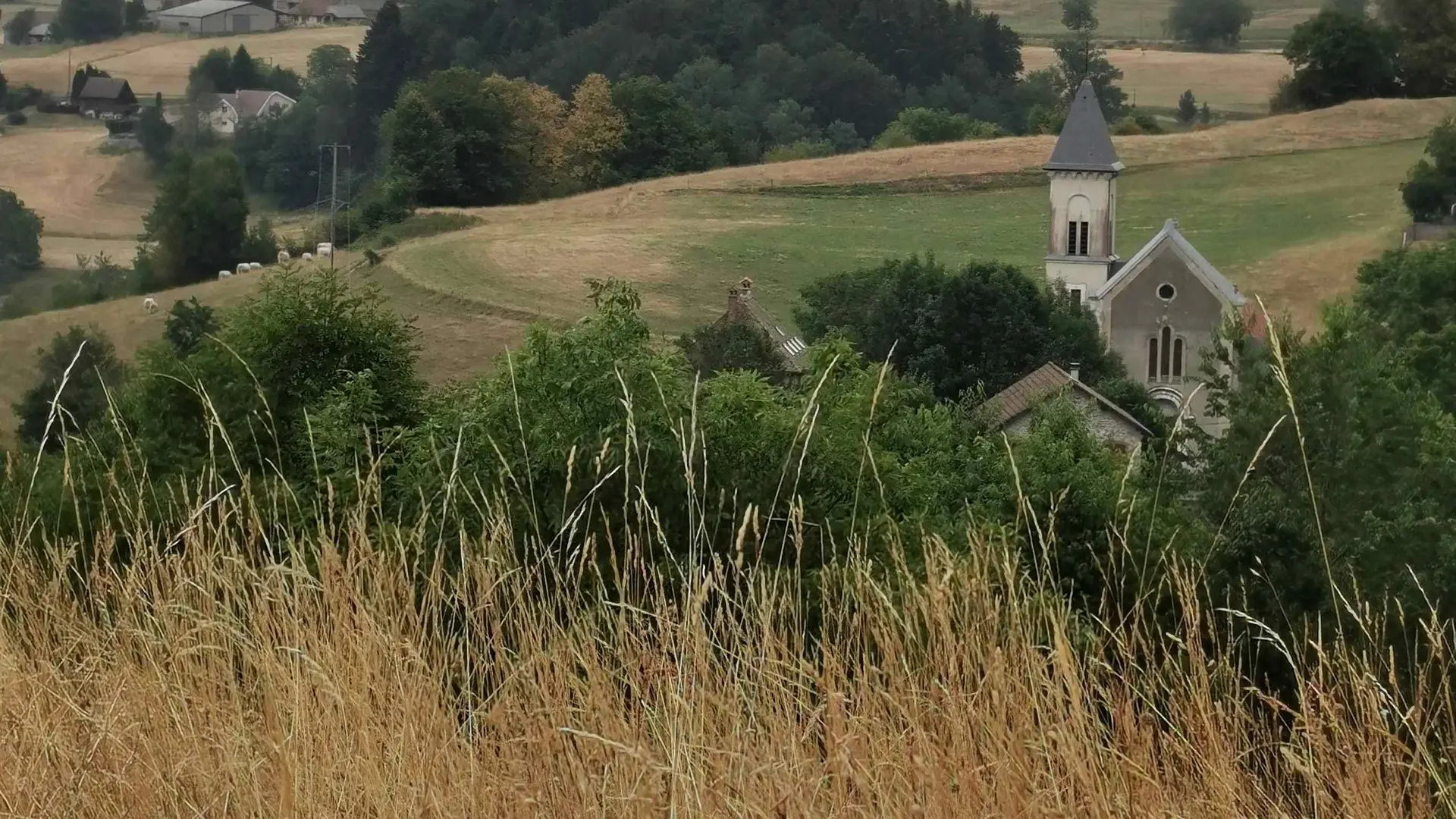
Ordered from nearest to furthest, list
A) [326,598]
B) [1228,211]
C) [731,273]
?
[326,598] < [731,273] < [1228,211]

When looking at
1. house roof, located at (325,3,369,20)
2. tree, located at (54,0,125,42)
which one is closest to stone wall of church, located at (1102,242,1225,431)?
tree, located at (54,0,125,42)

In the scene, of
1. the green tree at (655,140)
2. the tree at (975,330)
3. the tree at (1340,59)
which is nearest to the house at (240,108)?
the green tree at (655,140)

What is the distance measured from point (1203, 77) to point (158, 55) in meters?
51.5

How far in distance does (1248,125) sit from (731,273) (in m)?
23.6

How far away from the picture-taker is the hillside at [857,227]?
45281mm

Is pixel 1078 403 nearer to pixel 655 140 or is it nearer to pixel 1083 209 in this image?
pixel 1083 209

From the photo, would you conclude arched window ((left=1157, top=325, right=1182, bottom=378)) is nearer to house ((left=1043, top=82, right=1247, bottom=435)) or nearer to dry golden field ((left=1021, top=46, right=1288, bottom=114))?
house ((left=1043, top=82, right=1247, bottom=435))

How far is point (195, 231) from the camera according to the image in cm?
5959

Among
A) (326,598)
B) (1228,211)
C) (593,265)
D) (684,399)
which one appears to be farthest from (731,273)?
(326,598)

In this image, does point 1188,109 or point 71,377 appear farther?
→ point 1188,109

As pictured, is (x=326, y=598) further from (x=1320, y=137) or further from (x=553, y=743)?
(x=1320, y=137)

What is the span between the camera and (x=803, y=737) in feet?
7.32

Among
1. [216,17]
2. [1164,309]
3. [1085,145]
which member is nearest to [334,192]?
[1085,145]

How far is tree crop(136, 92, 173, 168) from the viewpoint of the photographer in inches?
2955
